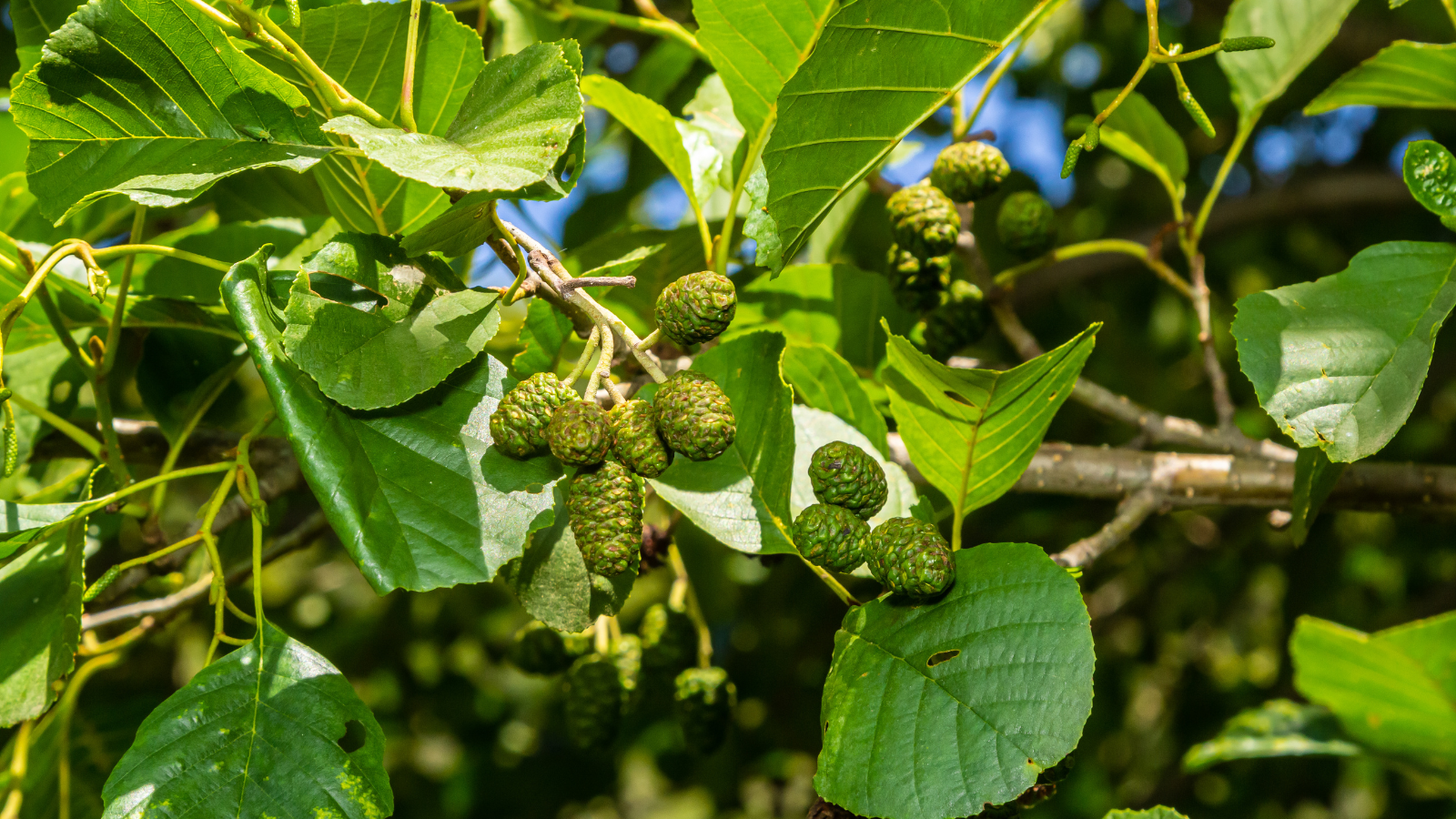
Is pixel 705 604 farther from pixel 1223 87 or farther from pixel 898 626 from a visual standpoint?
pixel 1223 87

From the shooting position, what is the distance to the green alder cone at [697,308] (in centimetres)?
101

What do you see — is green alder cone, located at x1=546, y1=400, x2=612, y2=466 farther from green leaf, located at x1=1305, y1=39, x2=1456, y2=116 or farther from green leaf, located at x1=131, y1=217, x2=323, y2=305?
green leaf, located at x1=1305, y1=39, x2=1456, y2=116

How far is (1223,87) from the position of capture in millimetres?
3484

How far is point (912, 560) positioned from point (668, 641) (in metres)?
0.84

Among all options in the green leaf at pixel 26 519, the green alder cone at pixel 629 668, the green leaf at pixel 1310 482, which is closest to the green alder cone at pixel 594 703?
the green alder cone at pixel 629 668

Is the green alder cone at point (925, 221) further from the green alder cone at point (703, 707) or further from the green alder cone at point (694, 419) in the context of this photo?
the green alder cone at point (703, 707)

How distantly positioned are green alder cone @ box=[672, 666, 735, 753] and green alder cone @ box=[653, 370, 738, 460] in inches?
29.4

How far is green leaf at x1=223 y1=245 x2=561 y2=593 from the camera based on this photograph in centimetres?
94

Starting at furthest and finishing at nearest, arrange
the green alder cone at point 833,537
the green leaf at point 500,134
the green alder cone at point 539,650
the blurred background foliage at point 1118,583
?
1. the blurred background foliage at point 1118,583
2. the green alder cone at point 539,650
3. the green alder cone at point 833,537
4. the green leaf at point 500,134

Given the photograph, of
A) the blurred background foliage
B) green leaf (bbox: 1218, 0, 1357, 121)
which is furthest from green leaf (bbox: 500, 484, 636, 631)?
the blurred background foliage

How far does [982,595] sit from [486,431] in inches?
22.1

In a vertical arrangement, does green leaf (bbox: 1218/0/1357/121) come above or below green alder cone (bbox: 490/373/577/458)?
above

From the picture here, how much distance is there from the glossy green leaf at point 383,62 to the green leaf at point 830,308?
0.55m

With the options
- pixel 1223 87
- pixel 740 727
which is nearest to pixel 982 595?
pixel 740 727
